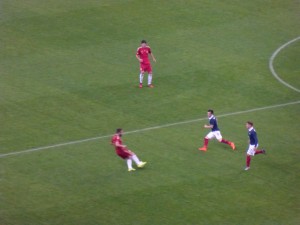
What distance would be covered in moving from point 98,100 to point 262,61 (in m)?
9.63

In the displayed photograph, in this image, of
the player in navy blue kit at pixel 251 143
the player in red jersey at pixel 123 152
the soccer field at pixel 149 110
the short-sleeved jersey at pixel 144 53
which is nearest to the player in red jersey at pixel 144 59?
the short-sleeved jersey at pixel 144 53

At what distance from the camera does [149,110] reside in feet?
127

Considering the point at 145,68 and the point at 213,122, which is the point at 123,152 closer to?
the point at 213,122

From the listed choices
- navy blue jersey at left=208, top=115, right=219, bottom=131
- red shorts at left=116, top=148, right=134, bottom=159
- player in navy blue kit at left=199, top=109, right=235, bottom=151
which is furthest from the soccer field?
navy blue jersey at left=208, top=115, right=219, bottom=131

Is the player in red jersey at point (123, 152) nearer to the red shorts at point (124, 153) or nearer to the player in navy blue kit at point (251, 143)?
the red shorts at point (124, 153)

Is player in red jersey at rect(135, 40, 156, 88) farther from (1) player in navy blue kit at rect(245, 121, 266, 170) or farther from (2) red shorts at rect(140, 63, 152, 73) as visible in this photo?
(1) player in navy blue kit at rect(245, 121, 266, 170)

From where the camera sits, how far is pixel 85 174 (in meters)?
32.7

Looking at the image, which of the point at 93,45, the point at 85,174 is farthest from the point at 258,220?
the point at 93,45

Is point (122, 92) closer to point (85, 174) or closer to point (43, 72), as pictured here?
point (43, 72)

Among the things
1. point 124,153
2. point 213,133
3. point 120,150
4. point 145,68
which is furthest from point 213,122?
point 145,68

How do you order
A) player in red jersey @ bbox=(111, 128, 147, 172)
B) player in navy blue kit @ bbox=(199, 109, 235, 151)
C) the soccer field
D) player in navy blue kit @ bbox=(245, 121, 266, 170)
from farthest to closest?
player in navy blue kit @ bbox=(199, 109, 235, 151), player in navy blue kit @ bbox=(245, 121, 266, 170), player in red jersey @ bbox=(111, 128, 147, 172), the soccer field

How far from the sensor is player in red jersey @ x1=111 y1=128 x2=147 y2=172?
32.4 metres

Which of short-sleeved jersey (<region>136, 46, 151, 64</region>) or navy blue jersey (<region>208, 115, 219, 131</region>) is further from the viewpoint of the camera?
short-sleeved jersey (<region>136, 46, 151, 64</region>)

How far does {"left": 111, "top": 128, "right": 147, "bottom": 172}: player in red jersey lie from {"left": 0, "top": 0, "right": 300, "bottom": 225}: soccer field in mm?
367
